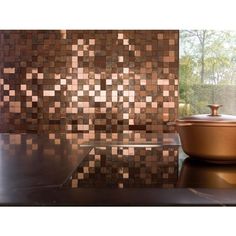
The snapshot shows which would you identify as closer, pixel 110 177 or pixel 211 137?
pixel 110 177

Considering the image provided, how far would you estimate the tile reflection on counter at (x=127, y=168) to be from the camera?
2.10ft

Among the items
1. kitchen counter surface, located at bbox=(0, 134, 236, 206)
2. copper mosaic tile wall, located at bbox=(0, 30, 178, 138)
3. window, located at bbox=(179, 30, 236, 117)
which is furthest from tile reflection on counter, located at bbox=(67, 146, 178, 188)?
window, located at bbox=(179, 30, 236, 117)

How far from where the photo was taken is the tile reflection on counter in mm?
642

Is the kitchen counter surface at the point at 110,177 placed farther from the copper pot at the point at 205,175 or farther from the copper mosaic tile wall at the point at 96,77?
the copper mosaic tile wall at the point at 96,77

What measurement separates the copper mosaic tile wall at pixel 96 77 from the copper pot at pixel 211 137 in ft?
6.44

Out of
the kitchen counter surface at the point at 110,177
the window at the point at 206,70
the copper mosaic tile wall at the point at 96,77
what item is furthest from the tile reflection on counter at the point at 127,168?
the window at the point at 206,70

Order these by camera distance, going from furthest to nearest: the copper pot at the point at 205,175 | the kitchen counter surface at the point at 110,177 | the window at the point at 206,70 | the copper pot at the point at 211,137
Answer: the window at the point at 206,70 → the copper pot at the point at 211,137 → the copper pot at the point at 205,175 → the kitchen counter surface at the point at 110,177

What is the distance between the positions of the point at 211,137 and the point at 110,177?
0.26 metres

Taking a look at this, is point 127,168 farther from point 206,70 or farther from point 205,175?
point 206,70

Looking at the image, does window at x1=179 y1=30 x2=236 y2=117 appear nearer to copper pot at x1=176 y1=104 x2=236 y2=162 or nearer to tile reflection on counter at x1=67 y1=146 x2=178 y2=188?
tile reflection on counter at x1=67 y1=146 x2=178 y2=188

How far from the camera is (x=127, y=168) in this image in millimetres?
814

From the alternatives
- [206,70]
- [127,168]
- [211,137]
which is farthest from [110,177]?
[206,70]
